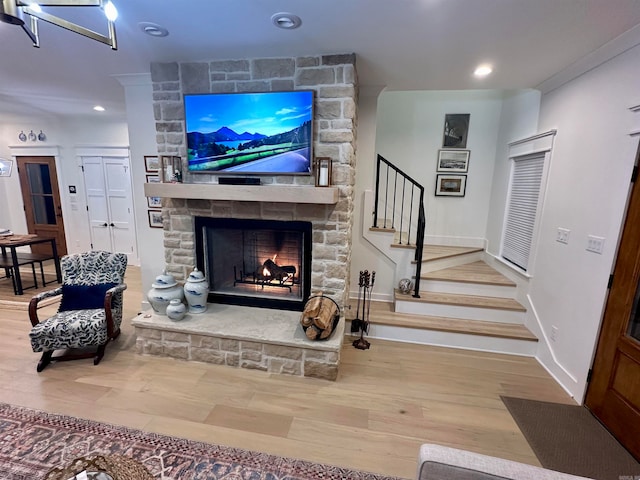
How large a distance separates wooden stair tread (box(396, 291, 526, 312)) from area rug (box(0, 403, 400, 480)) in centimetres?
195

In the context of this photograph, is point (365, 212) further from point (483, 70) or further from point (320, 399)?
point (320, 399)

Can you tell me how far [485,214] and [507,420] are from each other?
313 centimetres

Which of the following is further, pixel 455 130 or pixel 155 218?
pixel 455 130

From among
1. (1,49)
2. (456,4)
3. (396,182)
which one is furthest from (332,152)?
(1,49)

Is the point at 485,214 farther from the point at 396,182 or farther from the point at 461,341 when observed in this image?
the point at 461,341

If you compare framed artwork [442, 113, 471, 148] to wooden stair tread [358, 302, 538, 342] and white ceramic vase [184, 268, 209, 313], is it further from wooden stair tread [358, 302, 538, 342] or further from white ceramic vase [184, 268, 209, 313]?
white ceramic vase [184, 268, 209, 313]

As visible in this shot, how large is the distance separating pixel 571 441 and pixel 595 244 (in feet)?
4.73

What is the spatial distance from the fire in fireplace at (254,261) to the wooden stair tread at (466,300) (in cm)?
124

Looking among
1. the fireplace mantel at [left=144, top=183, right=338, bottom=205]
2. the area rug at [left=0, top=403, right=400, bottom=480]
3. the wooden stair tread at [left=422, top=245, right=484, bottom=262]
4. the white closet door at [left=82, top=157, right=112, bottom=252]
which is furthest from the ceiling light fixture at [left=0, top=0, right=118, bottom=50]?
the white closet door at [left=82, top=157, right=112, bottom=252]

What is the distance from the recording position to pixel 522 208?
138 inches

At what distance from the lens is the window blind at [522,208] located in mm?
3244

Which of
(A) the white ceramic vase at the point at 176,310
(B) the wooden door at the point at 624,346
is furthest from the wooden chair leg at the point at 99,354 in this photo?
(B) the wooden door at the point at 624,346

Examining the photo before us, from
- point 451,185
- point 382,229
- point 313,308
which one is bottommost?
point 313,308

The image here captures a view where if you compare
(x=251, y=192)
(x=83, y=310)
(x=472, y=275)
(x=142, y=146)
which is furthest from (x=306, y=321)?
(x=142, y=146)
